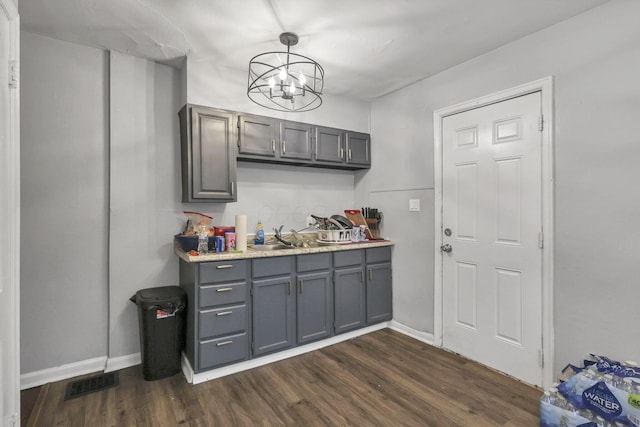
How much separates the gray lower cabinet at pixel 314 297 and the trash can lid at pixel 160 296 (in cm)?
98

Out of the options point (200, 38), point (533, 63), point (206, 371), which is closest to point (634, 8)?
point (533, 63)

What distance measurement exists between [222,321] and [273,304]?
437 millimetres

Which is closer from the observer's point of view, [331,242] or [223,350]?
[223,350]

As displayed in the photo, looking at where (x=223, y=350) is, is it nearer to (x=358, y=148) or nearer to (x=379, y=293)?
(x=379, y=293)

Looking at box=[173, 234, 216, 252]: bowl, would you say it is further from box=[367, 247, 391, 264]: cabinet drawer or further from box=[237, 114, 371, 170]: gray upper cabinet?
box=[367, 247, 391, 264]: cabinet drawer

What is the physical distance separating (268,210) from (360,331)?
5.17 ft

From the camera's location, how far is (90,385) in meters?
2.36

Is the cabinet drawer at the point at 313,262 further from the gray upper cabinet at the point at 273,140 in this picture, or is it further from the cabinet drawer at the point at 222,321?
the gray upper cabinet at the point at 273,140

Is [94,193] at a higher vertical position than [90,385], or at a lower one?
higher

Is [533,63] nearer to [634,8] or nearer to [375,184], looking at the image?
[634,8]

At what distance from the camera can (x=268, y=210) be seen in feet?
11.0

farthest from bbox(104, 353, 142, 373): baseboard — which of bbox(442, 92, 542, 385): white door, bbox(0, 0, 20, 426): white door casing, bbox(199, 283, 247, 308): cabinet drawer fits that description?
bbox(442, 92, 542, 385): white door

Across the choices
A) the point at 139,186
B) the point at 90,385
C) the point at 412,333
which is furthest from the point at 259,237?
the point at 412,333

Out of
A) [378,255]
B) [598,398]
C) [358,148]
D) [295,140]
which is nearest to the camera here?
[598,398]
